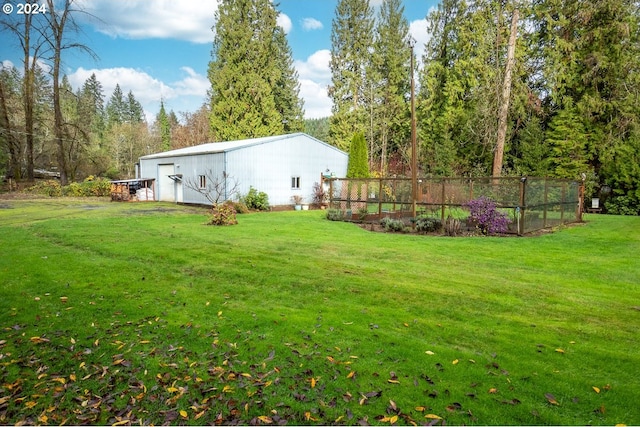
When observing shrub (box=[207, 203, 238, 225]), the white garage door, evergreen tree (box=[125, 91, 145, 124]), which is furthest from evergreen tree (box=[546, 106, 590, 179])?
evergreen tree (box=[125, 91, 145, 124])

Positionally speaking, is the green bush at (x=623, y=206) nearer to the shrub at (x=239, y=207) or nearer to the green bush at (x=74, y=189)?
the shrub at (x=239, y=207)

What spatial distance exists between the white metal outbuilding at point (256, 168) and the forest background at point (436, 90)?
3.52 meters

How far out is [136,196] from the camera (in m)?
22.9

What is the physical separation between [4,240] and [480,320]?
1012 cm

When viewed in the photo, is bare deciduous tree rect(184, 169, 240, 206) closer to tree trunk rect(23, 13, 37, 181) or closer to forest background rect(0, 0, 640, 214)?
forest background rect(0, 0, 640, 214)

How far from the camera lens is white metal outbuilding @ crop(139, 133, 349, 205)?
1852 centimetres

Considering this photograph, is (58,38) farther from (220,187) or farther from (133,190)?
(220,187)

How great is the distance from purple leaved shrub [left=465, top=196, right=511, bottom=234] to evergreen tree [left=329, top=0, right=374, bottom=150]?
63.9 feet

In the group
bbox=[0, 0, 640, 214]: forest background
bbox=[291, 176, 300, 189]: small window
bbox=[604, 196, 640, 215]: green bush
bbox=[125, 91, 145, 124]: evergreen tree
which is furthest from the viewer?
bbox=[125, 91, 145, 124]: evergreen tree

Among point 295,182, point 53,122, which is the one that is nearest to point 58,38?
point 53,122

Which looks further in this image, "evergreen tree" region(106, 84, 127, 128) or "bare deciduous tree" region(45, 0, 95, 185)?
"evergreen tree" region(106, 84, 127, 128)

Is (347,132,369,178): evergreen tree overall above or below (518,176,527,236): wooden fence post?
above

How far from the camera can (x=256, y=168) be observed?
62.7ft

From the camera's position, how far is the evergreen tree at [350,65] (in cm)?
2998
